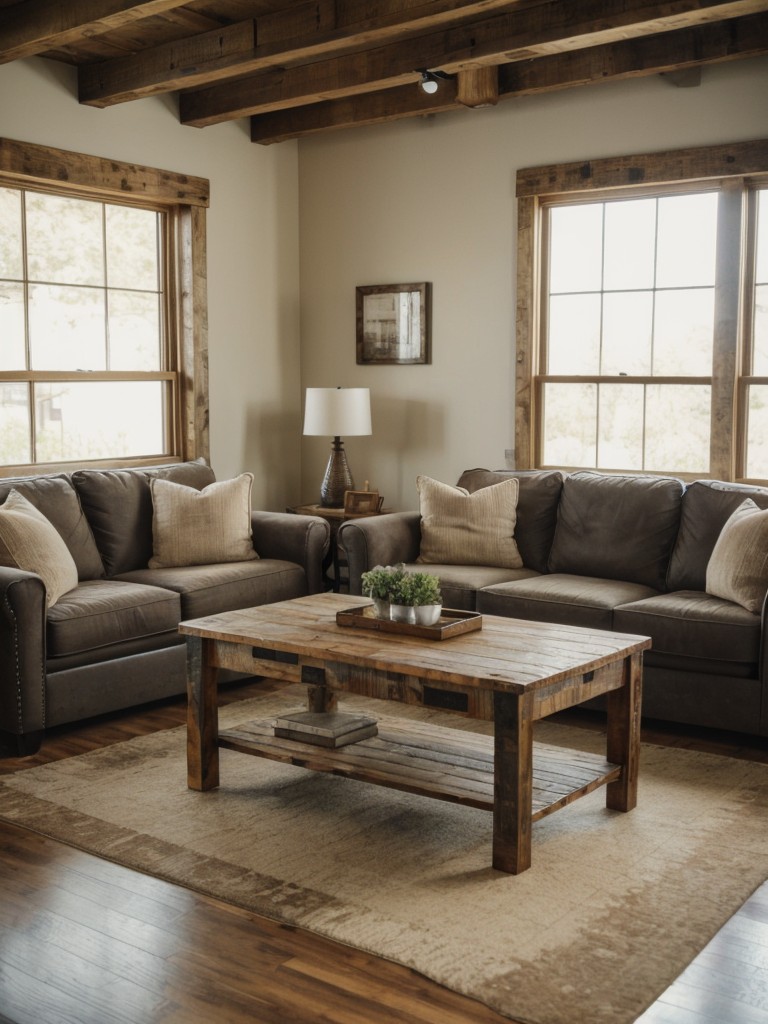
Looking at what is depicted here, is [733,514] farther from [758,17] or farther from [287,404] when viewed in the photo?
[287,404]

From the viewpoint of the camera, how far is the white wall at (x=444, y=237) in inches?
213

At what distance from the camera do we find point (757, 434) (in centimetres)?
521

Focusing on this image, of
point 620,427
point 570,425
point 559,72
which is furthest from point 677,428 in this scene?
point 559,72

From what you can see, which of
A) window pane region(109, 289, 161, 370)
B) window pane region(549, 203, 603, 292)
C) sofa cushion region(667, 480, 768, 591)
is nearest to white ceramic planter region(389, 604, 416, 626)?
sofa cushion region(667, 480, 768, 591)

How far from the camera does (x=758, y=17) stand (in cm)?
462

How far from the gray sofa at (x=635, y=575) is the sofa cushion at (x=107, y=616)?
3.14 feet

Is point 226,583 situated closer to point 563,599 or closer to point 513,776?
point 563,599

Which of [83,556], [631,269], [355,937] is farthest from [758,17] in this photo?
[355,937]

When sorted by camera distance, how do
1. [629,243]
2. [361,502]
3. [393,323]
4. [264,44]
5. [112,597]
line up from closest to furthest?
1. [112,597]
2. [264,44]
3. [629,243]
4. [361,502]
5. [393,323]

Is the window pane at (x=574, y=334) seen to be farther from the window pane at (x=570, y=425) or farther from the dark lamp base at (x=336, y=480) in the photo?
the dark lamp base at (x=336, y=480)

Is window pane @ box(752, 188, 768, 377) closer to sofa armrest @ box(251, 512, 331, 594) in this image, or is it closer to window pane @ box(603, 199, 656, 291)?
window pane @ box(603, 199, 656, 291)

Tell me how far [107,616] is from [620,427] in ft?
9.03

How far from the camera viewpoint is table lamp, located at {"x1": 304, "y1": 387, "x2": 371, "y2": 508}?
5.93 meters

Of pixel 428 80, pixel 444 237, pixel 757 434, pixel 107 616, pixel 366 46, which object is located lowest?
pixel 107 616
